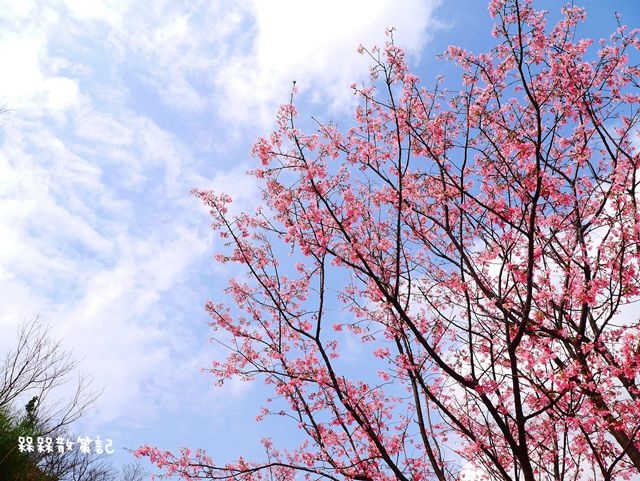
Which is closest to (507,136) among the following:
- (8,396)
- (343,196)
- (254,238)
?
(343,196)

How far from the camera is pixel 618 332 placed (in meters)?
6.85

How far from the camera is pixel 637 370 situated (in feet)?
18.7

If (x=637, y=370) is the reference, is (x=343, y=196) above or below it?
above

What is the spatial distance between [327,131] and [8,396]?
949 cm

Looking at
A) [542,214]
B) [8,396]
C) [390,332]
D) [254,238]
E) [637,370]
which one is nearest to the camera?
[637,370]

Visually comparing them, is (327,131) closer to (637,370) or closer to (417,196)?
(417,196)

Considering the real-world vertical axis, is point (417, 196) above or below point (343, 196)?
above

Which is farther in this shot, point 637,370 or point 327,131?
point 327,131

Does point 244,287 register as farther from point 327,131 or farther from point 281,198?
point 327,131

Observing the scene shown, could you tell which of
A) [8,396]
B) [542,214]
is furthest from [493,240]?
[8,396]

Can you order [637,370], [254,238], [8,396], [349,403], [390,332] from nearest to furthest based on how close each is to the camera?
[637,370], [349,403], [390,332], [254,238], [8,396]

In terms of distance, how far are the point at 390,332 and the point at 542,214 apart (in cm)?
323

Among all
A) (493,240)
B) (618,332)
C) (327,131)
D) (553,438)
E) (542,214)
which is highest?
(327,131)

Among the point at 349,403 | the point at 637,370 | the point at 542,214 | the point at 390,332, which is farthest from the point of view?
the point at 542,214
